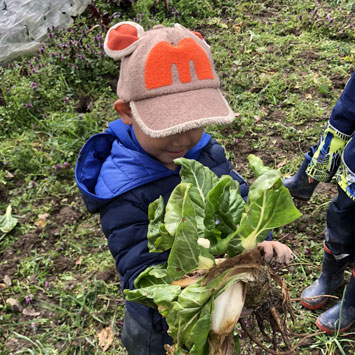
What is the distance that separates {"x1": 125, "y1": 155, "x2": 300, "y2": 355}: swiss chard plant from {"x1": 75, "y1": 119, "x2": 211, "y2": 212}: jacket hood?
0.45 metres

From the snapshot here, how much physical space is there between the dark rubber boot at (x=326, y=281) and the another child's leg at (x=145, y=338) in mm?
1109

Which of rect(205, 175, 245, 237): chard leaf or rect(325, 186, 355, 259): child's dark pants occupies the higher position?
rect(205, 175, 245, 237): chard leaf

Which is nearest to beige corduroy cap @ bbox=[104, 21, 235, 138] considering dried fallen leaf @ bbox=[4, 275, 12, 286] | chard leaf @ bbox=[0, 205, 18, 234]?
dried fallen leaf @ bbox=[4, 275, 12, 286]

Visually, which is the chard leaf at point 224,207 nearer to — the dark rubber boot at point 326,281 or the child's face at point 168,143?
the child's face at point 168,143

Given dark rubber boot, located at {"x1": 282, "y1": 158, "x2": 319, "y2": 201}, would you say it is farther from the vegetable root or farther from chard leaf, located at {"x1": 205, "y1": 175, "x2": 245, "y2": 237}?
the vegetable root

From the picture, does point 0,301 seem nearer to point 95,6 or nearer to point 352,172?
point 352,172

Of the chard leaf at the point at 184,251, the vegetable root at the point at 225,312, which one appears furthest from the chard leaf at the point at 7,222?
the vegetable root at the point at 225,312

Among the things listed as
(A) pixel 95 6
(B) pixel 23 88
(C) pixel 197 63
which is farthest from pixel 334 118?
(A) pixel 95 6

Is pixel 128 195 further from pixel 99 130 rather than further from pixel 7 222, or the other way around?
pixel 99 130

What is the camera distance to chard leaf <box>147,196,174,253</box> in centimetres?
127

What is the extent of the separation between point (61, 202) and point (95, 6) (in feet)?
10.3

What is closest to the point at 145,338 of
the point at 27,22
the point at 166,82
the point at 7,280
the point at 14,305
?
the point at 166,82

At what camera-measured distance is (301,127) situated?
147 inches

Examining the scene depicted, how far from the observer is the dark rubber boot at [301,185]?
2984mm
